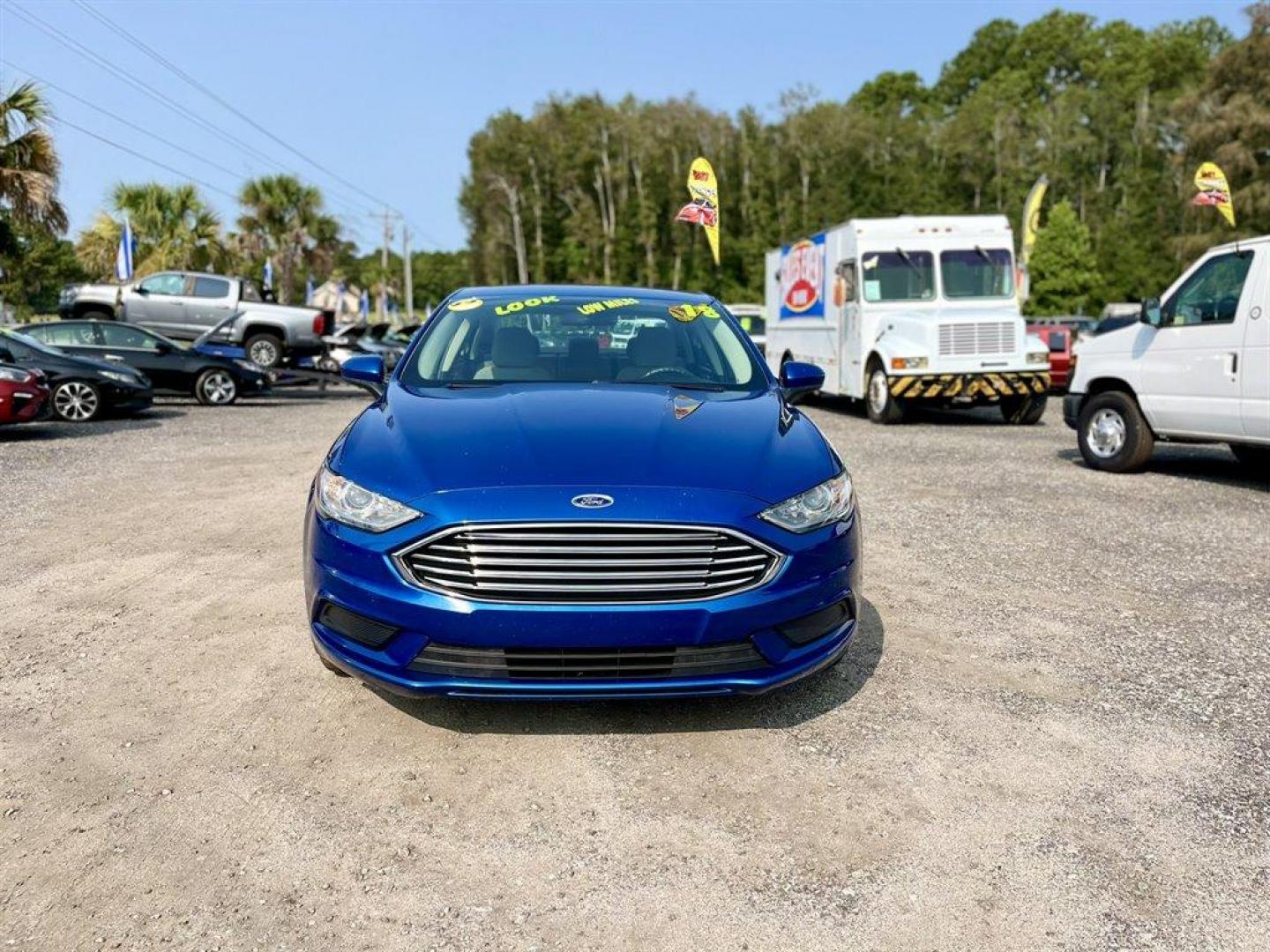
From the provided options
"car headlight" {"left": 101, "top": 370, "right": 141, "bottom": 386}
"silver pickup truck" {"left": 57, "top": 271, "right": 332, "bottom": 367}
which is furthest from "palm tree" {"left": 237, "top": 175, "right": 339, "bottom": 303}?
"car headlight" {"left": 101, "top": 370, "right": 141, "bottom": 386}

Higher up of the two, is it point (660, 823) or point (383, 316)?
point (383, 316)

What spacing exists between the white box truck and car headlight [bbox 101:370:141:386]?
901cm

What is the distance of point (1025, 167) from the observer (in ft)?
195

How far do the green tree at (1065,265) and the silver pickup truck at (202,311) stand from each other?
4283 cm

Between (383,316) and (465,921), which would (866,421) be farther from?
(383,316)

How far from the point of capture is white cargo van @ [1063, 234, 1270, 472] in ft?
26.7

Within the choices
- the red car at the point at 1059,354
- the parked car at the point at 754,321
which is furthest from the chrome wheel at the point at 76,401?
the parked car at the point at 754,321

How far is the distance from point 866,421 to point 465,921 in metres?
13.9

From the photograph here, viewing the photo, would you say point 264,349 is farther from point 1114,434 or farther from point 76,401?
point 1114,434

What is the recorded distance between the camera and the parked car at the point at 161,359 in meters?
15.8

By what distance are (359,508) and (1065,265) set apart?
184ft

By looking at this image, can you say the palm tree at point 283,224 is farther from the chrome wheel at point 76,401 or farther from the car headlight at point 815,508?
the car headlight at point 815,508

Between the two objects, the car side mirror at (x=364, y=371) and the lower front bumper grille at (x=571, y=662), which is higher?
the car side mirror at (x=364, y=371)

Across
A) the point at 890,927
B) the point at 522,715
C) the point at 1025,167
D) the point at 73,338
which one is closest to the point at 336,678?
the point at 522,715
